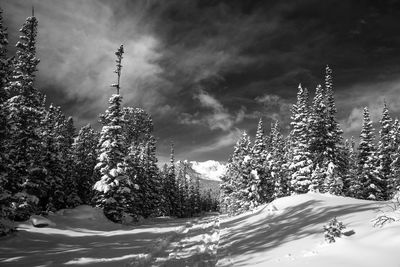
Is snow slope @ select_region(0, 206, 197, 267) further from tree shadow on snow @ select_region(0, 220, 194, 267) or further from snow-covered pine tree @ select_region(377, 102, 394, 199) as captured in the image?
snow-covered pine tree @ select_region(377, 102, 394, 199)

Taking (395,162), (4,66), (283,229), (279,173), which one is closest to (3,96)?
(4,66)

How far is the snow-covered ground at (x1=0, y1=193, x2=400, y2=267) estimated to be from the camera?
9.52 m

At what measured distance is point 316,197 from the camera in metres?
21.6

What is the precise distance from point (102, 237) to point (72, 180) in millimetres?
28868

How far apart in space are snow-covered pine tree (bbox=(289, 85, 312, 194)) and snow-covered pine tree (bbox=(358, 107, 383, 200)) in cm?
885

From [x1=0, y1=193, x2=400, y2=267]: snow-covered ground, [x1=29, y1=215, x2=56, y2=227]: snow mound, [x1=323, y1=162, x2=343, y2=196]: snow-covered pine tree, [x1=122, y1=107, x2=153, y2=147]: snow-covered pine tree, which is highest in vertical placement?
[x1=122, y1=107, x2=153, y2=147]: snow-covered pine tree

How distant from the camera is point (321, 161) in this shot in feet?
130

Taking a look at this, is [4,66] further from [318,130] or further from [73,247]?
[318,130]

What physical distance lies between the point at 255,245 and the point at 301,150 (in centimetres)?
2752

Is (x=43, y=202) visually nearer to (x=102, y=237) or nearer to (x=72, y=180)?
(x=72, y=180)

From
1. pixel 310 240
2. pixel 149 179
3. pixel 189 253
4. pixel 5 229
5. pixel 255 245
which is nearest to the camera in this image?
pixel 310 240

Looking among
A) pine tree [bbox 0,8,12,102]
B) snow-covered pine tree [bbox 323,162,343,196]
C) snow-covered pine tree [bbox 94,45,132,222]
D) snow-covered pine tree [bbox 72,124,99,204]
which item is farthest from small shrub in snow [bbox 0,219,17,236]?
snow-covered pine tree [bbox 72,124,99,204]

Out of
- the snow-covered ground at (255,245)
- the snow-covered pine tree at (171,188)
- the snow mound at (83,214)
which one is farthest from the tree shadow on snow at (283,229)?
the snow-covered pine tree at (171,188)

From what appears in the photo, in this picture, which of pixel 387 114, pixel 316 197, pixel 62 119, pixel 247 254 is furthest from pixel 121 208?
pixel 62 119
